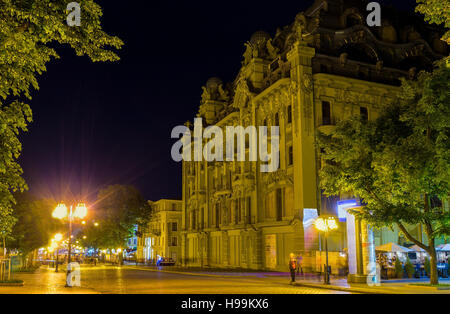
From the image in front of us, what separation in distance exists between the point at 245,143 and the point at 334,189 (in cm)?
2402

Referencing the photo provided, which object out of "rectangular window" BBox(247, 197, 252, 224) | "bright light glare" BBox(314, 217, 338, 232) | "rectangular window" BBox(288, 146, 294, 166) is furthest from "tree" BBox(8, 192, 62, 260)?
"bright light glare" BBox(314, 217, 338, 232)

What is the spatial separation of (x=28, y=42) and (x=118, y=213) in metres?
60.7

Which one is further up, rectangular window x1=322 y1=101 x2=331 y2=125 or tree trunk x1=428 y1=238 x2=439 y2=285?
rectangular window x1=322 y1=101 x2=331 y2=125

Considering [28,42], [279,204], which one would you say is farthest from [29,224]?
[28,42]

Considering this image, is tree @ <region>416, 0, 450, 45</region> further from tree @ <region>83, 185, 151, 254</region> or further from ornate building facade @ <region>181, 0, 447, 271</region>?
tree @ <region>83, 185, 151, 254</region>

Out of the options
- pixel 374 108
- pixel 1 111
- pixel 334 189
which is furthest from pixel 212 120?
pixel 1 111

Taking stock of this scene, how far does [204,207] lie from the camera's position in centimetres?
6294

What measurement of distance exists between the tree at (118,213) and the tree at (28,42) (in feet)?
186

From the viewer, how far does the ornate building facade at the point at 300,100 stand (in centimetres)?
4106

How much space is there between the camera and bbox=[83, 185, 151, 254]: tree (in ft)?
229

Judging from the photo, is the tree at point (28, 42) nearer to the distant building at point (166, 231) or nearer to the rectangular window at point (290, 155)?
the rectangular window at point (290, 155)

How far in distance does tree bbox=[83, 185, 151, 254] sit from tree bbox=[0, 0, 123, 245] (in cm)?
5672

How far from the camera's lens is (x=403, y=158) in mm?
22484

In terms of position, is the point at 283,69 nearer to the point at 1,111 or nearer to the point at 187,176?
the point at 187,176
